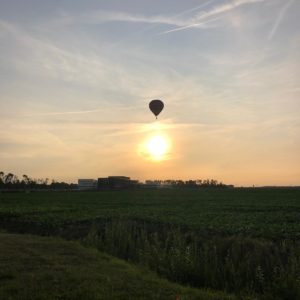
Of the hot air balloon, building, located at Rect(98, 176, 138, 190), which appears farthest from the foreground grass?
building, located at Rect(98, 176, 138, 190)

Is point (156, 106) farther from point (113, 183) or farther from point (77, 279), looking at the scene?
point (113, 183)

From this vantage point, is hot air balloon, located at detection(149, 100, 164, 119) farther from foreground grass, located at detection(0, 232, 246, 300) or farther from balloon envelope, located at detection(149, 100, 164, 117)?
foreground grass, located at detection(0, 232, 246, 300)

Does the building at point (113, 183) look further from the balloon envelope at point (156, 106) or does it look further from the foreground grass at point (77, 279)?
the foreground grass at point (77, 279)

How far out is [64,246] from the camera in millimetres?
16266

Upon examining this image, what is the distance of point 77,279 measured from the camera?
34.4ft

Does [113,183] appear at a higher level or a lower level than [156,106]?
higher

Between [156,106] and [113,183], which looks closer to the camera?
[156,106]

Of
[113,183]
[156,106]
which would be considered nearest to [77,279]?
[156,106]

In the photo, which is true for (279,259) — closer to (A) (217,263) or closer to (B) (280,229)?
(A) (217,263)

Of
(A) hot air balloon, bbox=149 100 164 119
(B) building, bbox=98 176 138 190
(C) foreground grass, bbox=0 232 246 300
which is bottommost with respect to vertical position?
(C) foreground grass, bbox=0 232 246 300

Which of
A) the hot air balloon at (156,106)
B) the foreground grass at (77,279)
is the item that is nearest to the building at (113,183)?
the hot air balloon at (156,106)

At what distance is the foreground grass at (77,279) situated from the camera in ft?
30.6

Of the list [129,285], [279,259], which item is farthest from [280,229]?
[129,285]

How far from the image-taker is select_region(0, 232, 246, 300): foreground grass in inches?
367
